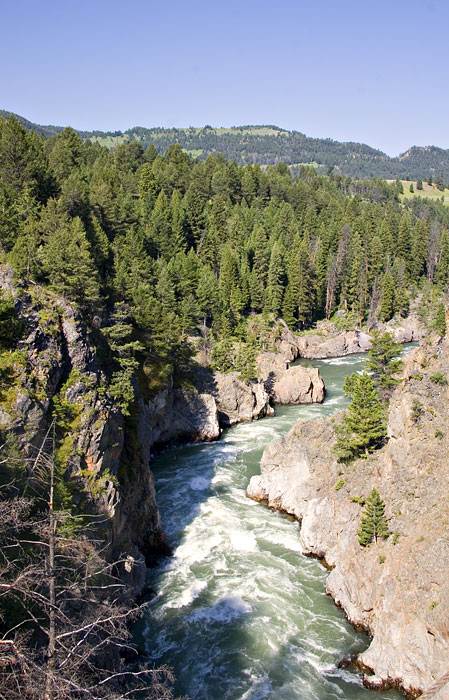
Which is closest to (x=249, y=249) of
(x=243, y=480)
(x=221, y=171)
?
(x=221, y=171)

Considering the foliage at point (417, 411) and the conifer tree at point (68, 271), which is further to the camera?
the conifer tree at point (68, 271)

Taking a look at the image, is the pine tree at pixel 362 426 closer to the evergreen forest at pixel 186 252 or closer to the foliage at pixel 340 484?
the foliage at pixel 340 484

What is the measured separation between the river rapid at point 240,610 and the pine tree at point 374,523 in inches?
166

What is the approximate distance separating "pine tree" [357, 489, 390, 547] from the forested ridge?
39.7 ft

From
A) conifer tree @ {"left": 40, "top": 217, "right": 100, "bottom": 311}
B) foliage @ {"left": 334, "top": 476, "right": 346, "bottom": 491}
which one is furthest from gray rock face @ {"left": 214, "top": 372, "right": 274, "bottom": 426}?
foliage @ {"left": 334, "top": 476, "right": 346, "bottom": 491}

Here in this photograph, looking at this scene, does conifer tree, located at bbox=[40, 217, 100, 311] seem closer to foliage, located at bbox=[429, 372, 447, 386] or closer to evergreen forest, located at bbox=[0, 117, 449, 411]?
evergreen forest, located at bbox=[0, 117, 449, 411]

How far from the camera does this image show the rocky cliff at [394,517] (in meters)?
19.7

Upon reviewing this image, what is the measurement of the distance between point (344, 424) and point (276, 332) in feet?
154

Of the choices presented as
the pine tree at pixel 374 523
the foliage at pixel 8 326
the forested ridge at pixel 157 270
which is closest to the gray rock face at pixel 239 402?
the forested ridge at pixel 157 270

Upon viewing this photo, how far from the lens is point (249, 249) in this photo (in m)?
93.1

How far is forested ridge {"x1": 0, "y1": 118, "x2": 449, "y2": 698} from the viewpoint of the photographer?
1992 centimetres

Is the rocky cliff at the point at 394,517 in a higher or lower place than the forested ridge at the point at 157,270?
lower

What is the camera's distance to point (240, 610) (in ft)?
82.0

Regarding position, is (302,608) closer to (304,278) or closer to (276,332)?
(276,332)
